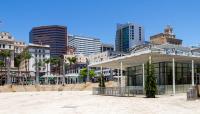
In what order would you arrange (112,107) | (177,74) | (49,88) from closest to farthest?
(112,107) → (177,74) → (49,88)

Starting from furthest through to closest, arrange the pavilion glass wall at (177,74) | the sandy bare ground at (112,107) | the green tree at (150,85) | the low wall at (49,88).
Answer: the low wall at (49,88)
the pavilion glass wall at (177,74)
the green tree at (150,85)
the sandy bare ground at (112,107)

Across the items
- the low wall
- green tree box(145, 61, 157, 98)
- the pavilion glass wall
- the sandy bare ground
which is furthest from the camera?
the low wall

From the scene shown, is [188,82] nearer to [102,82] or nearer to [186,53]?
[186,53]

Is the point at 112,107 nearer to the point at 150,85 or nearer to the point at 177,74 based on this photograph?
the point at 150,85

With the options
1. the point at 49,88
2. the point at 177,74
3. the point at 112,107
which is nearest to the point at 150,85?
the point at 112,107

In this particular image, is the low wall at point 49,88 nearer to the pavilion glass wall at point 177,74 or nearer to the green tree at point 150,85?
the pavilion glass wall at point 177,74

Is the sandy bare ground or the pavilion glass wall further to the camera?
the pavilion glass wall

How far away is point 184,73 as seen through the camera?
51.7 meters

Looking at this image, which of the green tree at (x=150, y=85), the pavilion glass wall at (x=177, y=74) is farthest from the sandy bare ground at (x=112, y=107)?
the pavilion glass wall at (x=177, y=74)

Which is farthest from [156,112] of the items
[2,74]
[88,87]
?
[2,74]

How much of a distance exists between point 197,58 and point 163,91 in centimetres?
731

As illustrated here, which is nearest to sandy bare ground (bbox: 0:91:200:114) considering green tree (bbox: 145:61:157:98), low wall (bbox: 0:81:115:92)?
green tree (bbox: 145:61:157:98)

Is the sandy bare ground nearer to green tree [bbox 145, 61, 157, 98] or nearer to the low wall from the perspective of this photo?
green tree [bbox 145, 61, 157, 98]

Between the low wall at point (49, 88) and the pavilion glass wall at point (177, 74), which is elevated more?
the pavilion glass wall at point (177, 74)
